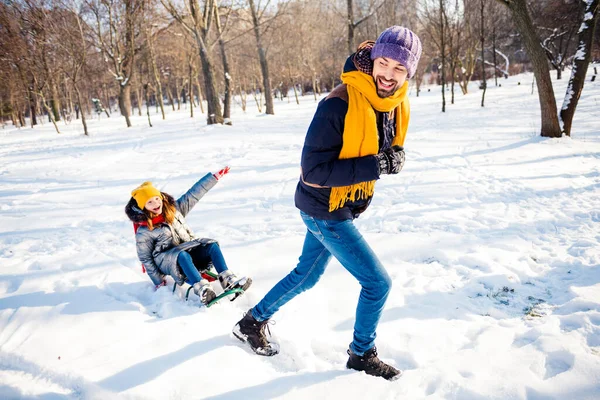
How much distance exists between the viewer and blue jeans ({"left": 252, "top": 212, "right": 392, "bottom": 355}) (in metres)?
1.85

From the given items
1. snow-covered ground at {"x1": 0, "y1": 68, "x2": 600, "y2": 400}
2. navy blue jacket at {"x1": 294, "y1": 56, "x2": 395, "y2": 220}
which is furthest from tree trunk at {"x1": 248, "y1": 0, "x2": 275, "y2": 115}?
navy blue jacket at {"x1": 294, "y1": 56, "x2": 395, "y2": 220}

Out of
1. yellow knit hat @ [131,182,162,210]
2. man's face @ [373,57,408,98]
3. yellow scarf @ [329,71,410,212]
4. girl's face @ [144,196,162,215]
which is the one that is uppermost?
man's face @ [373,57,408,98]

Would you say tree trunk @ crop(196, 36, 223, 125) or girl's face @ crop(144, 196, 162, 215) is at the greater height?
tree trunk @ crop(196, 36, 223, 125)

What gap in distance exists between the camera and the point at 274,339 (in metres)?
2.50

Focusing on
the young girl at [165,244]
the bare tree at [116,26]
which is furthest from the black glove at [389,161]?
the bare tree at [116,26]

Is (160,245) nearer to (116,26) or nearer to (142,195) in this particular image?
(142,195)

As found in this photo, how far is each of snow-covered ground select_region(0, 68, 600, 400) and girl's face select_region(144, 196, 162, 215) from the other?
80 centimetres

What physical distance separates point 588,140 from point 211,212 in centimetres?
907

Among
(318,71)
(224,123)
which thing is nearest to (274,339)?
(224,123)

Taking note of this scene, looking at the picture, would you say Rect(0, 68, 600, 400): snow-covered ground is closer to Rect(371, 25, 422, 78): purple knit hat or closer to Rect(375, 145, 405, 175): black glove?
Rect(375, 145, 405, 175): black glove

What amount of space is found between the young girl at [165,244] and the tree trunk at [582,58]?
368 inches

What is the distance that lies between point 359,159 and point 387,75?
0.46m

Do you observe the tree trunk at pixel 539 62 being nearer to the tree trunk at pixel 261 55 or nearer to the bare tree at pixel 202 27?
the bare tree at pixel 202 27

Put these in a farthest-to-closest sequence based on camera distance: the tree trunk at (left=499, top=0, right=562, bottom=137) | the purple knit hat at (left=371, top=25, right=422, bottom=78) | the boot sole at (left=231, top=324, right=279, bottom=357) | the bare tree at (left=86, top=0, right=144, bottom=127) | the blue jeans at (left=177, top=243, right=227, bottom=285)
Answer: the bare tree at (left=86, top=0, right=144, bottom=127) < the tree trunk at (left=499, top=0, right=562, bottom=137) < the blue jeans at (left=177, top=243, right=227, bottom=285) < the boot sole at (left=231, top=324, right=279, bottom=357) < the purple knit hat at (left=371, top=25, right=422, bottom=78)
